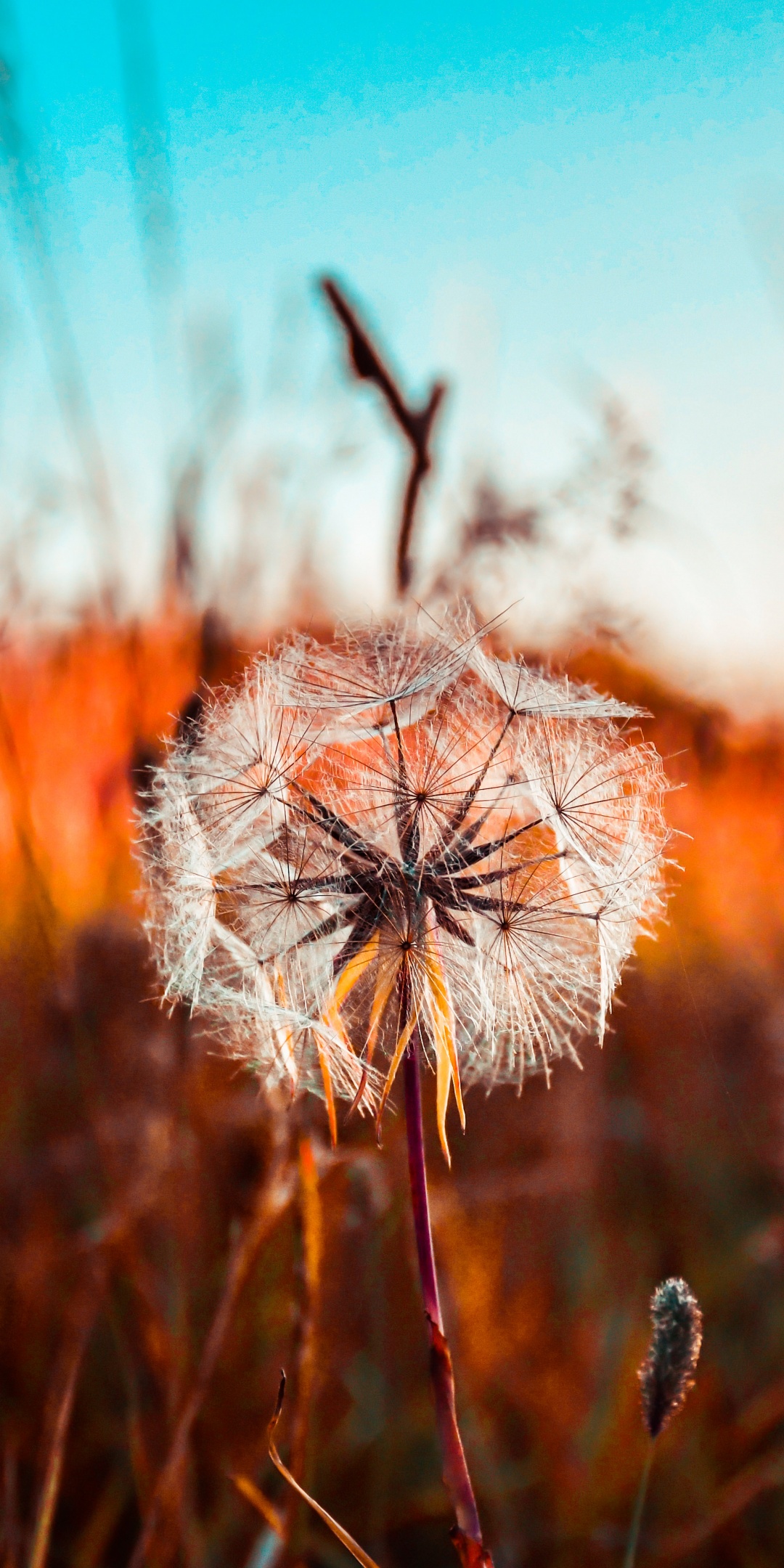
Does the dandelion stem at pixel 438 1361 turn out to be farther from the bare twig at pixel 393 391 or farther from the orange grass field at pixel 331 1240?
the bare twig at pixel 393 391

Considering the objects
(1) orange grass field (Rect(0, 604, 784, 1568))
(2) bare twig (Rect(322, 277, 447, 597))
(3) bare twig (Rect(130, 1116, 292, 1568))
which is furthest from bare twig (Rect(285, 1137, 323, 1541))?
(2) bare twig (Rect(322, 277, 447, 597))

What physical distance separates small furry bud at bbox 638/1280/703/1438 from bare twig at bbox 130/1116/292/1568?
49cm

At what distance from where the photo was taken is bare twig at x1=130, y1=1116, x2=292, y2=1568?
44.8 inches

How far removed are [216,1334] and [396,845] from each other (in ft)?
1.94

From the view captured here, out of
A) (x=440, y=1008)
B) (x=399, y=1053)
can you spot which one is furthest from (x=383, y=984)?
(x=399, y=1053)

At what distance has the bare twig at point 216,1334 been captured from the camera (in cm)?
114

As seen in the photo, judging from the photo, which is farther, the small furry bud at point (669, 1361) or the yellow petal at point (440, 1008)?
the yellow petal at point (440, 1008)

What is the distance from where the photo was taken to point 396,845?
1.03 metres

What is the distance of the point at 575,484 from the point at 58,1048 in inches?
90.5

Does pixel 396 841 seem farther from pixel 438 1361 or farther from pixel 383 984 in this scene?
pixel 438 1361

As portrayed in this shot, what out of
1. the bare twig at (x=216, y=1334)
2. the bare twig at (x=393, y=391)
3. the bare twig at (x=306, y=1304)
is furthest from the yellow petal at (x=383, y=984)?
the bare twig at (x=393, y=391)

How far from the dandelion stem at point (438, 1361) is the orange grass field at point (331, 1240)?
29 cm

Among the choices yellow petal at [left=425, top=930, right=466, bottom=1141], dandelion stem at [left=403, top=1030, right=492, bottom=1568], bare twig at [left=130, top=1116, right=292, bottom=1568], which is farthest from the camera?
bare twig at [left=130, top=1116, right=292, bottom=1568]

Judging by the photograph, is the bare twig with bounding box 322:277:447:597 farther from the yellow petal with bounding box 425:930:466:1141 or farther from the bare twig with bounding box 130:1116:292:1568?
the bare twig with bounding box 130:1116:292:1568
